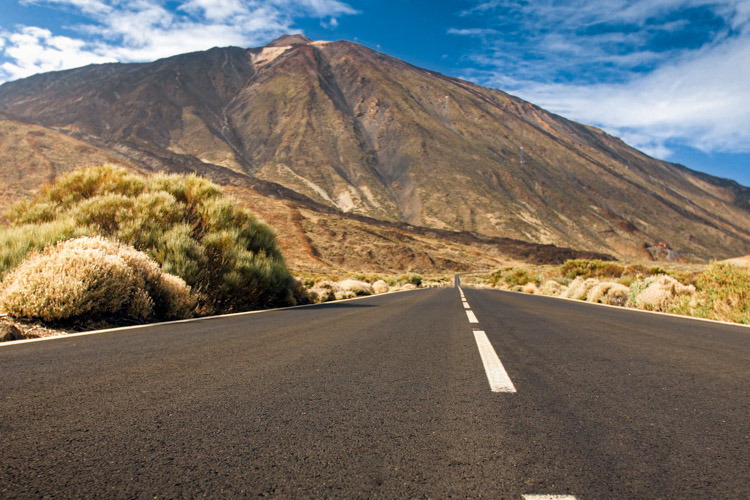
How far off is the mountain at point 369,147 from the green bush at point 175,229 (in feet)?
283

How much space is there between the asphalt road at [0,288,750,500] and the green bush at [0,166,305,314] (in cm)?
557

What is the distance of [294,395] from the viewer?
3234mm

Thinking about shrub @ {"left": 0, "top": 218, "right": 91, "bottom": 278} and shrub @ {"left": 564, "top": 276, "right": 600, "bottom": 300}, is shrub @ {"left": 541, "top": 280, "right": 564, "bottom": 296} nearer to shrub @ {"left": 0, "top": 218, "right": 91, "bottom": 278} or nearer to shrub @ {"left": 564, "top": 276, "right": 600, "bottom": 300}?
shrub @ {"left": 564, "top": 276, "right": 600, "bottom": 300}

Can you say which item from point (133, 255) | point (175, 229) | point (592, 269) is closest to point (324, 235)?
point (592, 269)

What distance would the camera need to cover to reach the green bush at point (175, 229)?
10.5m

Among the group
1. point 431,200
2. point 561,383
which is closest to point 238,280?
point 561,383

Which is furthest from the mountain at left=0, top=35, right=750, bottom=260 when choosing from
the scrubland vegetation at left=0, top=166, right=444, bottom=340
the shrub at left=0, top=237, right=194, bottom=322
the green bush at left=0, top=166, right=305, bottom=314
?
the shrub at left=0, top=237, right=194, bottom=322

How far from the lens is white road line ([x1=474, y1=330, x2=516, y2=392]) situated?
350 centimetres

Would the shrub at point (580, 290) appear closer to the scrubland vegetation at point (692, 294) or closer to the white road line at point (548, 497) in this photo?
the scrubland vegetation at point (692, 294)

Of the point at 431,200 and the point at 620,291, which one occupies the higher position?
the point at 431,200

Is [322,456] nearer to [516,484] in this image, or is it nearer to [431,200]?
[516,484]

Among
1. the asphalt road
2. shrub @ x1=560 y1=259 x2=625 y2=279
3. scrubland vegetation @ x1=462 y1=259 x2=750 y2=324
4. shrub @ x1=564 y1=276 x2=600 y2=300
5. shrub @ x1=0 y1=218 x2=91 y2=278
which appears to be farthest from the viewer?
shrub @ x1=560 y1=259 x2=625 y2=279

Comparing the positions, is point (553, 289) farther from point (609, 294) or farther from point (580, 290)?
point (609, 294)

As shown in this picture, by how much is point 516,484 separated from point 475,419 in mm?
831
